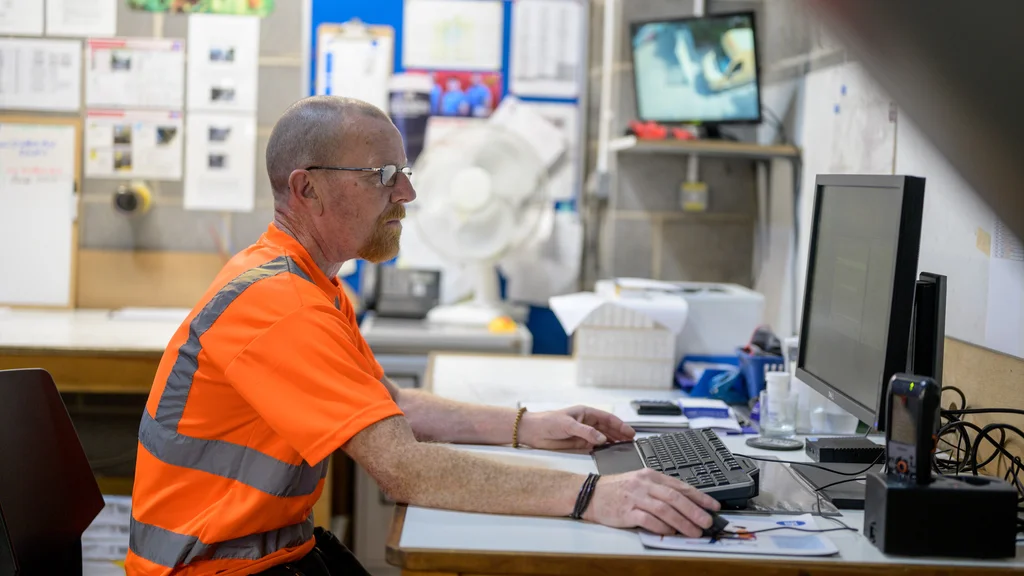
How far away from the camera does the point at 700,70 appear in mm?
2908

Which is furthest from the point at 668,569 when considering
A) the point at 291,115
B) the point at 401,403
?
the point at 291,115

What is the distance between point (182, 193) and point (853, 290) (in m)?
2.61

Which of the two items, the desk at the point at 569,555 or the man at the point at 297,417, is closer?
the desk at the point at 569,555

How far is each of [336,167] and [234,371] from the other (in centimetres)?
38

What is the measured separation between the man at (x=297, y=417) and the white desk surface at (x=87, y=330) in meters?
1.43

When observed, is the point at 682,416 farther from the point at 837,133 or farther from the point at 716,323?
the point at 837,133

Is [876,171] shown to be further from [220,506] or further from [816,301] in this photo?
[220,506]

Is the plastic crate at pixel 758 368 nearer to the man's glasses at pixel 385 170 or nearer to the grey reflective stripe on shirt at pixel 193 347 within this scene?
the man's glasses at pixel 385 170

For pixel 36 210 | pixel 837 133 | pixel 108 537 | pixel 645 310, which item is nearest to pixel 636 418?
pixel 645 310

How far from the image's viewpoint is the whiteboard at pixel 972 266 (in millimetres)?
1569

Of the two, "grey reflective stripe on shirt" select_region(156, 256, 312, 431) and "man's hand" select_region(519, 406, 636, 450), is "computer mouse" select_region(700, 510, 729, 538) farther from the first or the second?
"grey reflective stripe on shirt" select_region(156, 256, 312, 431)

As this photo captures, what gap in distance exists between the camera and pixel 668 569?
1129mm

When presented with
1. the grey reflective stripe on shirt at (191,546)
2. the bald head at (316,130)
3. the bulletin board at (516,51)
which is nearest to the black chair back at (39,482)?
the grey reflective stripe on shirt at (191,546)

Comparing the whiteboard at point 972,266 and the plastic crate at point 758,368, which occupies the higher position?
the whiteboard at point 972,266
